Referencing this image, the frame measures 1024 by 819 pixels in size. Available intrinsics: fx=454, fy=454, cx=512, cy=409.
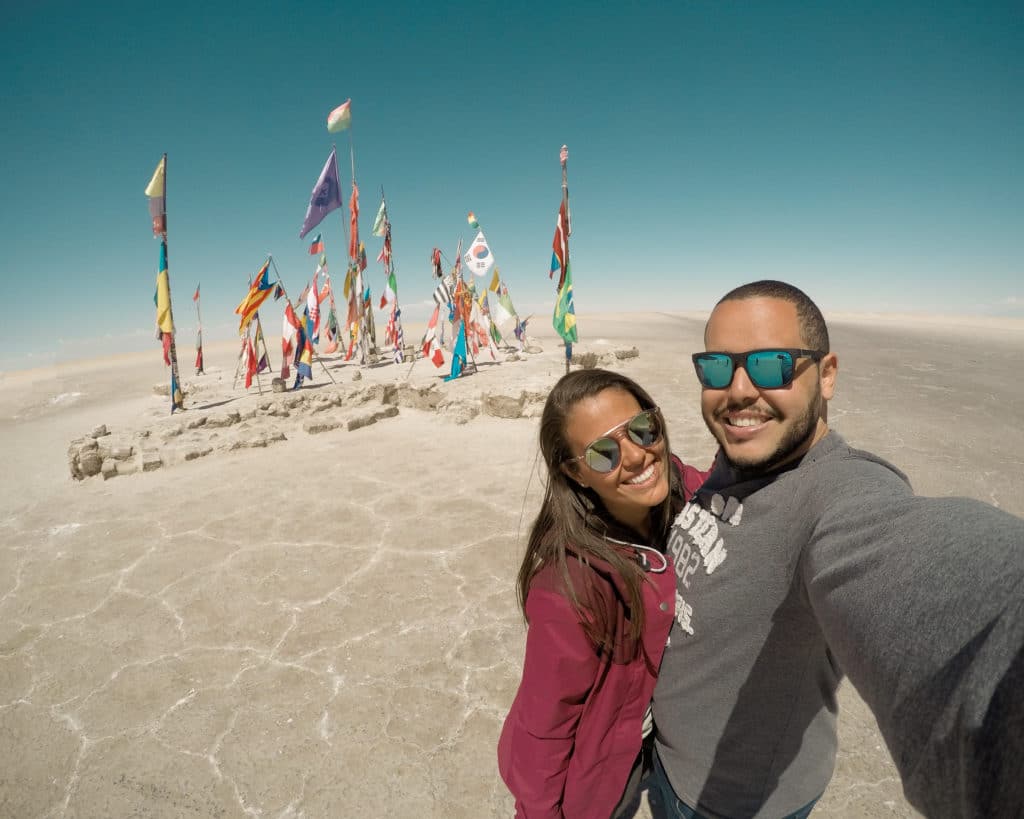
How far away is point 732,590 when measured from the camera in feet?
3.38

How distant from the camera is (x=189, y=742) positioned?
2.58 metres

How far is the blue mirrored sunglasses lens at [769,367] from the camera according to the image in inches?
46.1

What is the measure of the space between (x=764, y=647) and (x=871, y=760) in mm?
2184

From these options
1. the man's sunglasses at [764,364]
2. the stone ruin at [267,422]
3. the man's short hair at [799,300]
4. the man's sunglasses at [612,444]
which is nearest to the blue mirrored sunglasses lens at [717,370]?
the man's sunglasses at [764,364]

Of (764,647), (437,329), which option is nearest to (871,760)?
(764,647)

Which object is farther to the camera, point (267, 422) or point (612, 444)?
point (267, 422)

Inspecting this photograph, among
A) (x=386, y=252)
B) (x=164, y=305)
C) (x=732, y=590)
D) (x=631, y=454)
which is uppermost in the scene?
(x=386, y=252)

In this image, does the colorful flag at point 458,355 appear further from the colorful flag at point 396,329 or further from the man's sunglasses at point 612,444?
the man's sunglasses at point 612,444

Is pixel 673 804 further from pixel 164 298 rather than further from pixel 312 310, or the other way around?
pixel 312 310

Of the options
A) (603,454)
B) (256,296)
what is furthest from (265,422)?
(603,454)

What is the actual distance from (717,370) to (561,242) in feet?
23.8

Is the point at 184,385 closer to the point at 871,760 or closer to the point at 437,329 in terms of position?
the point at 437,329

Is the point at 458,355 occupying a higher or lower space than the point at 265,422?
higher

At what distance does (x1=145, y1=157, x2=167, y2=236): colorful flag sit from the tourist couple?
38.8ft
